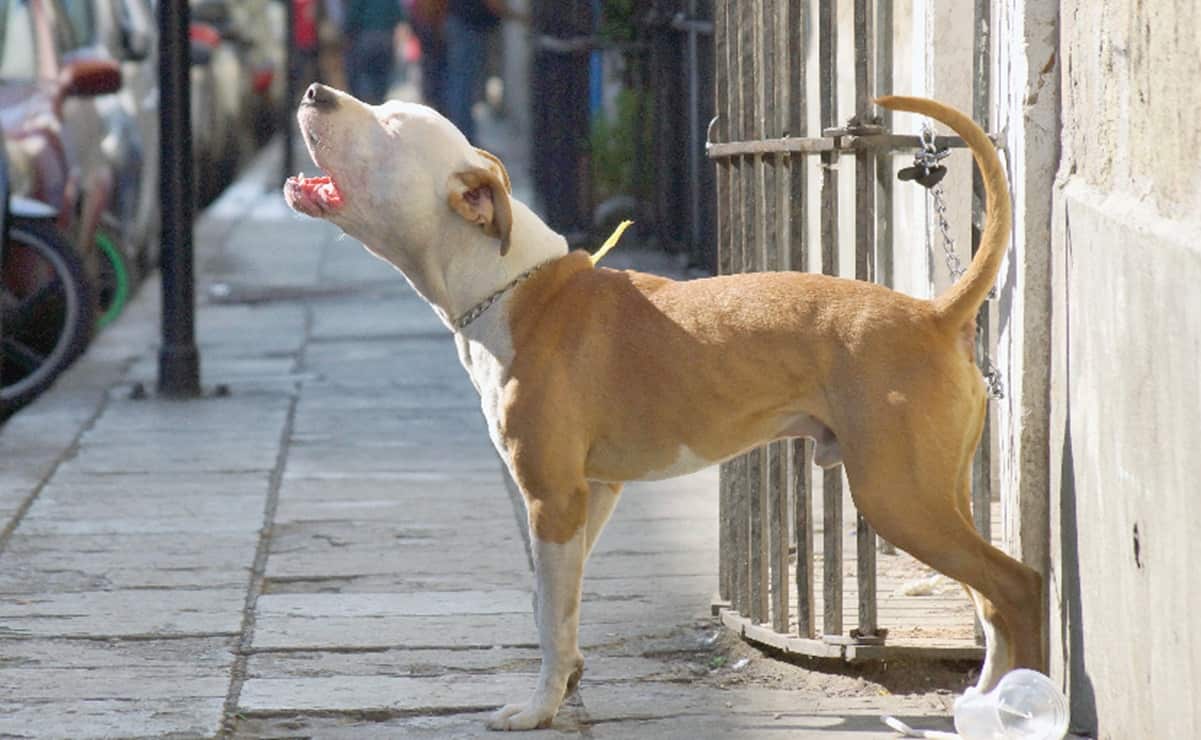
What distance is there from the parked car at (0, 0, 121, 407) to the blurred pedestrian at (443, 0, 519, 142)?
6.69 metres

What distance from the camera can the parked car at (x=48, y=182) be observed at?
357 inches

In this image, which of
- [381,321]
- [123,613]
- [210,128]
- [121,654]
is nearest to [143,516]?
[123,613]

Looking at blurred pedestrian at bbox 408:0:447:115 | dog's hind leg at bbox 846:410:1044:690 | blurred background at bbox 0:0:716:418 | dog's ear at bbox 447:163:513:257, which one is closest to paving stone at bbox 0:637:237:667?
dog's ear at bbox 447:163:513:257

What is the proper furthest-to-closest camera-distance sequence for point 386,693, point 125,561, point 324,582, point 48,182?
point 48,182 → point 125,561 → point 324,582 → point 386,693

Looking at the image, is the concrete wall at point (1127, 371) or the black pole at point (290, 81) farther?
the black pole at point (290, 81)

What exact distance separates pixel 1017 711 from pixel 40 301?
597 centimetres

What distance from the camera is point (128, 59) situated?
1206cm

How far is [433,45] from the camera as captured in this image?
786 inches

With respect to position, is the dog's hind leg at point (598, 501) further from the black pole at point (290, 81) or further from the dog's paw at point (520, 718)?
the black pole at point (290, 81)

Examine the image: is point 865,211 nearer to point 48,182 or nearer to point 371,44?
point 48,182

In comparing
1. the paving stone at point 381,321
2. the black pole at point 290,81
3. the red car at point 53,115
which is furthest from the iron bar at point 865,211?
the black pole at point 290,81

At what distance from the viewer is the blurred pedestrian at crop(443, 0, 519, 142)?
57.9 ft

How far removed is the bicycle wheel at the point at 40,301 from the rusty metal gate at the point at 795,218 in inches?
175

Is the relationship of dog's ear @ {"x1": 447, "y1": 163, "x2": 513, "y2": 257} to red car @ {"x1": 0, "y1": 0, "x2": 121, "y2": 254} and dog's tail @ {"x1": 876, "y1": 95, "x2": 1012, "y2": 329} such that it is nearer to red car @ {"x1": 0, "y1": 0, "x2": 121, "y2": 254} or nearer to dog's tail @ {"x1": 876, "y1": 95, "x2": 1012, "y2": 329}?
dog's tail @ {"x1": 876, "y1": 95, "x2": 1012, "y2": 329}
